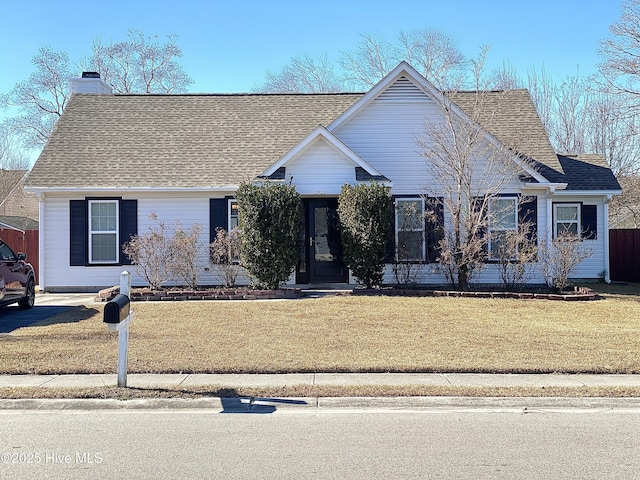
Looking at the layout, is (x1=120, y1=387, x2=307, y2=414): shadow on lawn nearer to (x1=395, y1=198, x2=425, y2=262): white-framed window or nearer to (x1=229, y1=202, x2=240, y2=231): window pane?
Result: (x1=395, y1=198, x2=425, y2=262): white-framed window

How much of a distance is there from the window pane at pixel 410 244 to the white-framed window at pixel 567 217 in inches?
228

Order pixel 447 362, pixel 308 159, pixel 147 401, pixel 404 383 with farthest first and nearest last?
pixel 308 159 → pixel 447 362 → pixel 404 383 → pixel 147 401

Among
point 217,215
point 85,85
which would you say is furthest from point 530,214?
point 85,85

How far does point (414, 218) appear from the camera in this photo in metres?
16.8

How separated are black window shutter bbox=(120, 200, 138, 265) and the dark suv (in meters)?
3.29

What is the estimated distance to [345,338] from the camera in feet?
32.9

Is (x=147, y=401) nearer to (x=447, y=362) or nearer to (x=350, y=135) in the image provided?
(x=447, y=362)

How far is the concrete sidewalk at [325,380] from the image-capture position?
7.41 m

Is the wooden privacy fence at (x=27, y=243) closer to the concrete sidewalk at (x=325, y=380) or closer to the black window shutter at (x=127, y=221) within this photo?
the black window shutter at (x=127, y=221)

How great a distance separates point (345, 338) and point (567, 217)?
12.8 metres

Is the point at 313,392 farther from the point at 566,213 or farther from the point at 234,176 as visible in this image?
the point at 566,213

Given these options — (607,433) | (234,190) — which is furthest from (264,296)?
(607,433)

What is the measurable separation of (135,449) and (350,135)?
529 inches

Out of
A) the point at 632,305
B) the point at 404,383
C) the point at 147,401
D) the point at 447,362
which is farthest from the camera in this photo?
the point at 632,305
